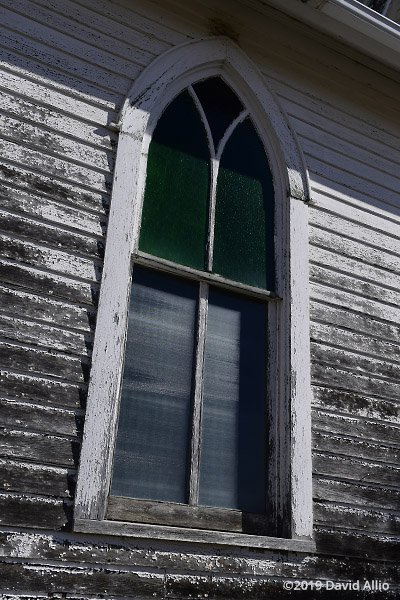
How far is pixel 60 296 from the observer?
136 inches

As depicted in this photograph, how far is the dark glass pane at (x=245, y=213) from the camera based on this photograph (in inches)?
167

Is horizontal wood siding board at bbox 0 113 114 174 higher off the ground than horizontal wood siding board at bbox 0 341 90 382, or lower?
higher

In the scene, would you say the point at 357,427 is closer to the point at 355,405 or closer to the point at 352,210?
the point at 355,405

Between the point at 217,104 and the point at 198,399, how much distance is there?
2300 millimetres

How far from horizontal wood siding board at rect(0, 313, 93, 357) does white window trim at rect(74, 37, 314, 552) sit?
0.27ft

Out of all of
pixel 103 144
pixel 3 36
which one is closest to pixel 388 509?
pixel 103 144

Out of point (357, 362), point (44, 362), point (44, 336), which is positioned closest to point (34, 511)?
point (44, 362)

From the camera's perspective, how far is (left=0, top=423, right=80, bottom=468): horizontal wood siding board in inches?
121

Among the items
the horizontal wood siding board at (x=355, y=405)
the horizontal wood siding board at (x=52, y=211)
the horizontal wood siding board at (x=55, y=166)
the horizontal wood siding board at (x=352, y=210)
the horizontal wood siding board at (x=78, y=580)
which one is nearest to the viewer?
the horizontal wood siding board at (x=78, y=580)

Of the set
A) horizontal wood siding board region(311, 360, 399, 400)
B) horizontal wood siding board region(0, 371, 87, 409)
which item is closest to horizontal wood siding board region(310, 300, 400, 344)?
horizontal wood siding board region(311, 360, 399, 400)

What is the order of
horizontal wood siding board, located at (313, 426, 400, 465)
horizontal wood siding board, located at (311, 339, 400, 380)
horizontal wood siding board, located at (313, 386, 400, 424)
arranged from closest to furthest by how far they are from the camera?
horizontal wood siding board, located at (313, 426, 400, 465) < horizontal wood siding board, located at (313, 386, 400, 424) < horizontal wood siding board, located at (311, 339, 400, 380)

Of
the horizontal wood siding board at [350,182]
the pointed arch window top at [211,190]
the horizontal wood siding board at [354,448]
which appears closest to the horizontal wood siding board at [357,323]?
the pointed arch window top at [211,190]

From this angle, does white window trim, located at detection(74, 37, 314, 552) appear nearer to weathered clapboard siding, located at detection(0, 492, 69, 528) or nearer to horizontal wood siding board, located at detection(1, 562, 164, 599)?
weathered clapboard siding, located at detection(0, 492, 69, 528)

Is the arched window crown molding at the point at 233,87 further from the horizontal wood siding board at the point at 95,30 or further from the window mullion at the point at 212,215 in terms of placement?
the window mullion at the point at 212,215
